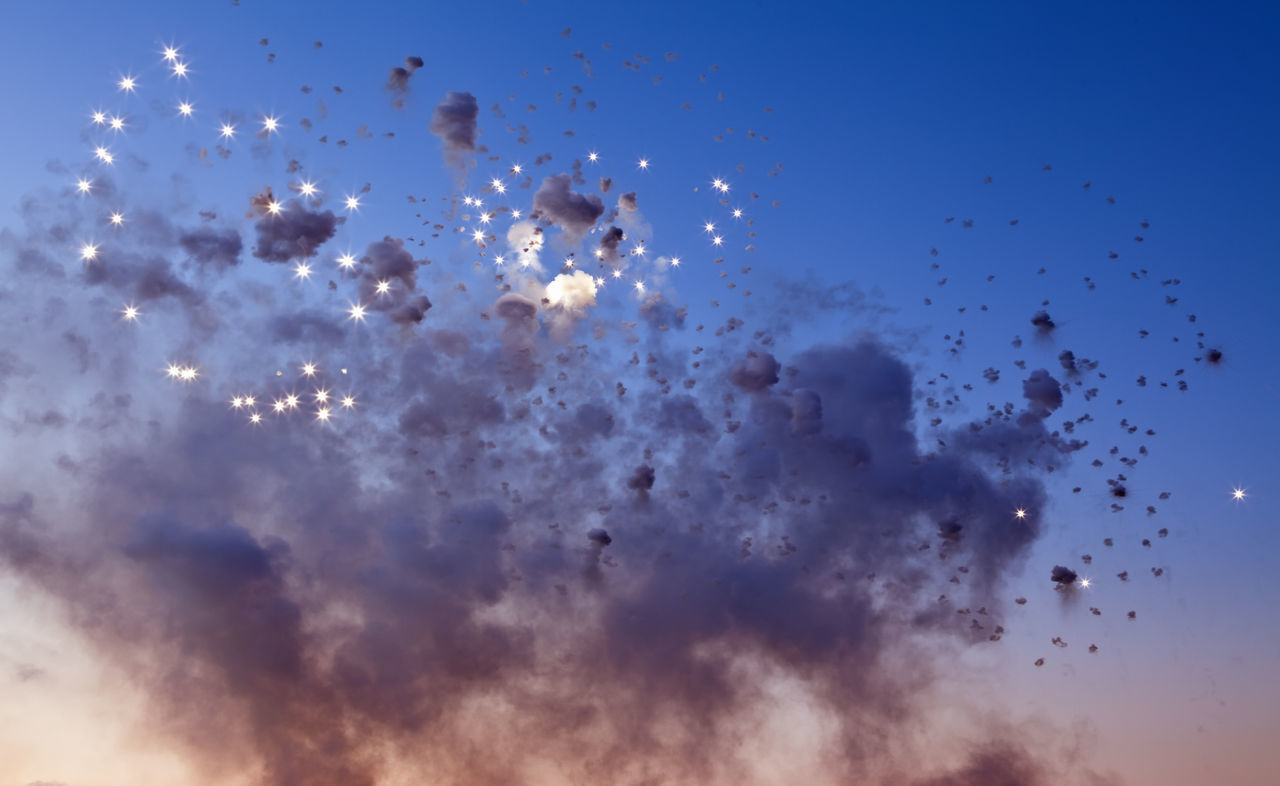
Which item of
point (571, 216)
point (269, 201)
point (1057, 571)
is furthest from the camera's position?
point (1057, 571)

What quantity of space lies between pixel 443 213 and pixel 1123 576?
31015 millimetres

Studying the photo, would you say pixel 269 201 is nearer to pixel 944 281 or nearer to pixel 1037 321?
pixel 944 281

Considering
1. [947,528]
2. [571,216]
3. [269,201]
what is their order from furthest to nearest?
1. [947,528]
2. [571,216]
3. [269,201]

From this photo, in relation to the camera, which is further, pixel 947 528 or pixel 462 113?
pixel 947 528

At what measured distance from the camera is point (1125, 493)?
1384 inches

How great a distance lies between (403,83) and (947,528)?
98.0ft

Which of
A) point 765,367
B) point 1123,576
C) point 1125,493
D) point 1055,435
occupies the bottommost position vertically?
point 1123,576

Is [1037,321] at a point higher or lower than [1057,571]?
higher

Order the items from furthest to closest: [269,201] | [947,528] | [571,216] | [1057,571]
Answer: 1. [947,528]
2. [1057,571]
3. [571,216]
4. [269,201]

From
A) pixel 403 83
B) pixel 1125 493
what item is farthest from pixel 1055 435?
pixel 403 83

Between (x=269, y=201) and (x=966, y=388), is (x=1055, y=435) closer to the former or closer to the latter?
(x=966, y=388)

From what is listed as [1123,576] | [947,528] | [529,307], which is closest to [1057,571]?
[1123,576]

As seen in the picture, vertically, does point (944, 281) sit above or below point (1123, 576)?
above

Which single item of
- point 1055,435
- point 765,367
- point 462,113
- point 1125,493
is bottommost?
point 1125,493
